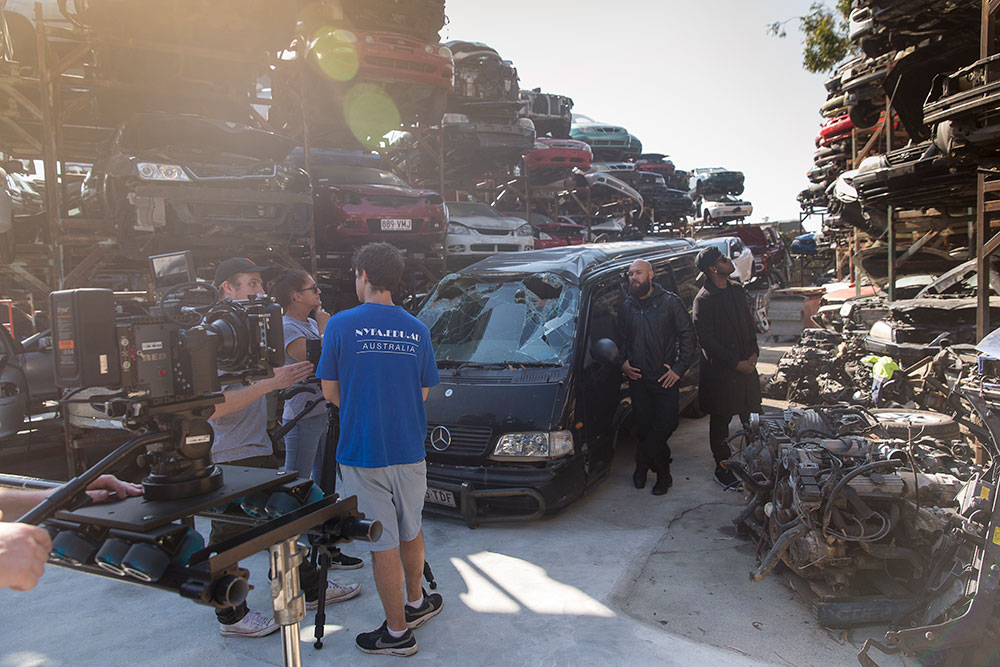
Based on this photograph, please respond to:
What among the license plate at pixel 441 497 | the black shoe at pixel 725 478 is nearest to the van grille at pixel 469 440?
the license plate at pixel 441 497

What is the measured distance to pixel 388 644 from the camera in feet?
9.62

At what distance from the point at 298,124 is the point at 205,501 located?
9301 mm

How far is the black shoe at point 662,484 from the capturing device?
495 centimetres

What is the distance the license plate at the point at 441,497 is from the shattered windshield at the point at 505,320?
0.99 m

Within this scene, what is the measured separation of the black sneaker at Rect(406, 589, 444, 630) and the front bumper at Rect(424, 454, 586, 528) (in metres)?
0.95

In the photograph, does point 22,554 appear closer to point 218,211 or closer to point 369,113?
point 218,211

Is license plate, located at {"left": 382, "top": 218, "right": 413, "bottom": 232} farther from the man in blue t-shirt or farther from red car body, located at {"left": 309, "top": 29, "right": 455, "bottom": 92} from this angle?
the man in blue t-shirt

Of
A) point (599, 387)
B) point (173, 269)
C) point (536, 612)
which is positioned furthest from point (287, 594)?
point (599, 387)

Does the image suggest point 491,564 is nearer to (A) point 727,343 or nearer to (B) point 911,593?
(B) point 911,593

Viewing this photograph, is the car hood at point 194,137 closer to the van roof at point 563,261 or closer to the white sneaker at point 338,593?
the van roof at point 563,261

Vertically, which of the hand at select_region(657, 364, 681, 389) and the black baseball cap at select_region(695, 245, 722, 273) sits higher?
the black baseball cap at select_region(695, 245, 722, 273)

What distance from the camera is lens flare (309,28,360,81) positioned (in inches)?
360

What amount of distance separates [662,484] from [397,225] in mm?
5305

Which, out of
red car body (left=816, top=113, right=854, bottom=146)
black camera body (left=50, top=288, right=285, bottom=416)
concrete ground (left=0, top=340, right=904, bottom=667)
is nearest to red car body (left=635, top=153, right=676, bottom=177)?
→ red car body (left=816, top=113, right=854, bottom=146)
